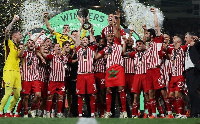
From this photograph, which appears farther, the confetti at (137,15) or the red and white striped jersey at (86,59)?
the confetti at (137,15)

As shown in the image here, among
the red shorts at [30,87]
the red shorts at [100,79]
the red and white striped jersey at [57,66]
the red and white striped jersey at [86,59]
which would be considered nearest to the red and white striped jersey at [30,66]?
the red shorts at [30,87]

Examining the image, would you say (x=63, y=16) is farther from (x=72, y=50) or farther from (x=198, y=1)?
(x=198, y=1)

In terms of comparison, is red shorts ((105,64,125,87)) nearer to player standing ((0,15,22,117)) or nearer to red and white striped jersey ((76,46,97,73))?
red and white striped jersey ((76,46,97,73))

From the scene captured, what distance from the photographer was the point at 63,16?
785 inches

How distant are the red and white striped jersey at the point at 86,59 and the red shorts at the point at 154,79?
139 cm

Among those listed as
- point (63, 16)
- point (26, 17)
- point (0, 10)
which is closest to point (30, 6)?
point (26, 17)

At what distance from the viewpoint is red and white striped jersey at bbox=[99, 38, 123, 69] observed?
13.2 m

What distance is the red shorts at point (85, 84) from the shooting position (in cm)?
1325

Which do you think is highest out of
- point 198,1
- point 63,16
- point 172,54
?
point 198,1

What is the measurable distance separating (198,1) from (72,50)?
27922mm

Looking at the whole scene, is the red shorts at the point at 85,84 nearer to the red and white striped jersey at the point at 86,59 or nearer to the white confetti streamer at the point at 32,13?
the red and white striped jersey at the point at 86,59

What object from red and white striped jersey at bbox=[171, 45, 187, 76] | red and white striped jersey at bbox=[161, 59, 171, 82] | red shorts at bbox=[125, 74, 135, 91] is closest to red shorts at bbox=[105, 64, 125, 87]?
red shorts at bbox=[125, 74, 135, 91]

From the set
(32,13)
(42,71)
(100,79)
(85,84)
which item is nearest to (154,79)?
(100,79)

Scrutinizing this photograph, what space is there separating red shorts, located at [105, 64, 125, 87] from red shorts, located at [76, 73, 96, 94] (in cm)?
38
